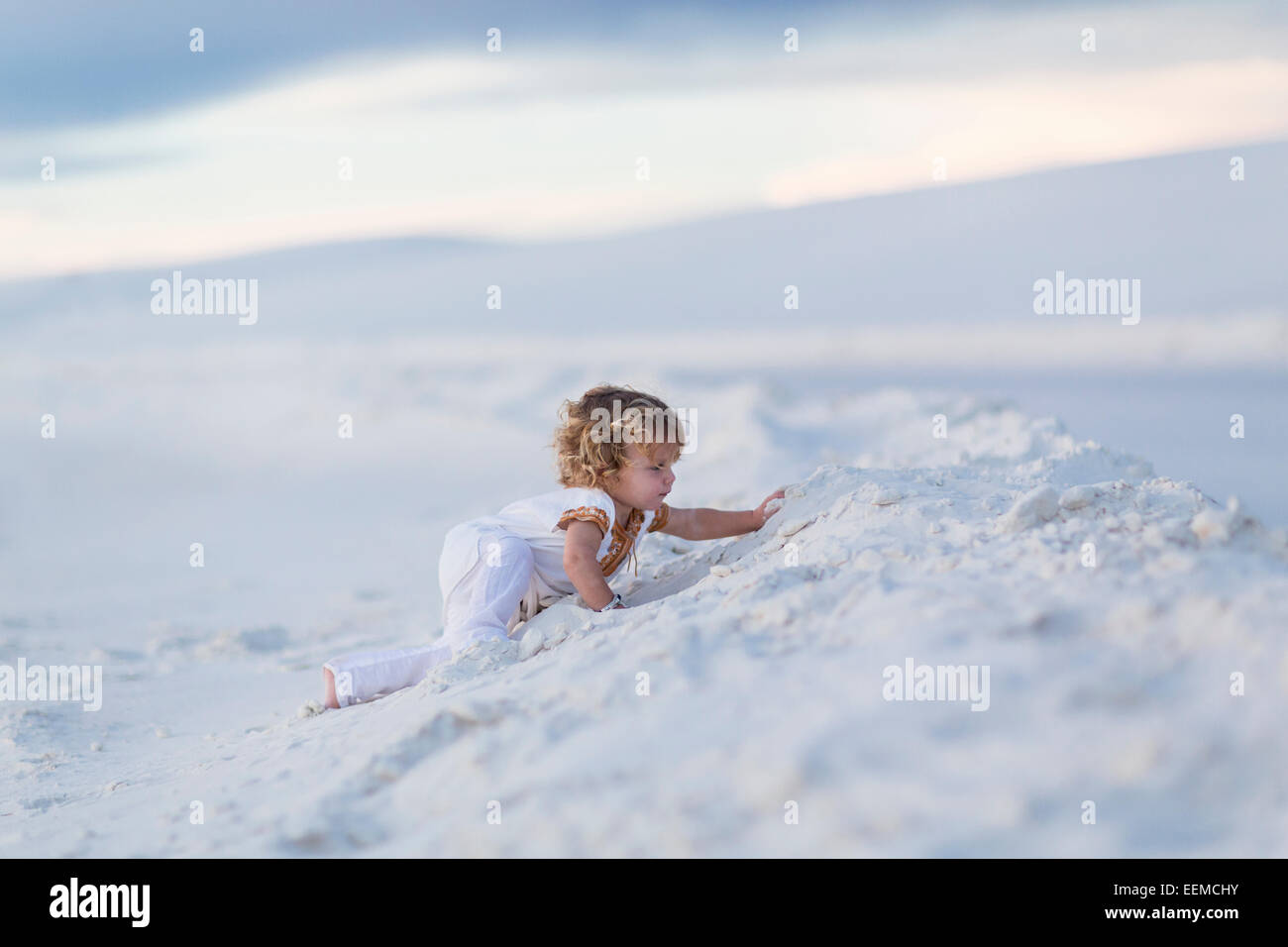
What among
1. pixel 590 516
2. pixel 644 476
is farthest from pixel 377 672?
pixel 644 476

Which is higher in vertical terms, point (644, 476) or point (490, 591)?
point (644, 476)

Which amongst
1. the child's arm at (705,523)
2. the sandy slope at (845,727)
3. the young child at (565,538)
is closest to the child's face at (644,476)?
the young child at (565,538)

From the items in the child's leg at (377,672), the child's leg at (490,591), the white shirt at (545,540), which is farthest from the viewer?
the white shirt at (545,540)

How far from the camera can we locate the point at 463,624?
3.54 m

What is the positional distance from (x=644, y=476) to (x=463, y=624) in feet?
2.50

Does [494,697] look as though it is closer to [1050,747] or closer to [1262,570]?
[1050,747]

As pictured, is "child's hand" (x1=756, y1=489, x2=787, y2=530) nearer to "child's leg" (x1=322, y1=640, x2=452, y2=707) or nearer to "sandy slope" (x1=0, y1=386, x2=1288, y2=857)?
"sandy slope" (x1=0, y1=386, x2=1288, y2=857)

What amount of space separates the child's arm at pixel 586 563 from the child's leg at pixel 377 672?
18.4 inches

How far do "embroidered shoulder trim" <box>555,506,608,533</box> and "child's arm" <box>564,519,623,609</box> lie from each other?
11mm

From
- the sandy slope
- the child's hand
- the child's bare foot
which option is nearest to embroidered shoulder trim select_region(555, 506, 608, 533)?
the sandy slope

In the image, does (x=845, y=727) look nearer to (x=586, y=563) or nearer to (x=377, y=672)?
(x=586, y=563)

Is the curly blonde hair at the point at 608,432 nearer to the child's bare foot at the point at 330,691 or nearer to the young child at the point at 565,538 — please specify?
the young child at the point at 565,538

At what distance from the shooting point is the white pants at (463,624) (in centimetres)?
338
